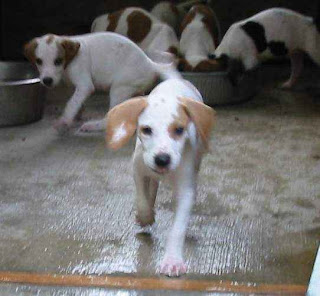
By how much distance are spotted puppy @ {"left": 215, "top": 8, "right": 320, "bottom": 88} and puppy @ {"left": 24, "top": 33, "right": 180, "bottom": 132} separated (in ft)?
3.92

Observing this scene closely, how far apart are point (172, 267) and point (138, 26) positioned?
4.09 meters

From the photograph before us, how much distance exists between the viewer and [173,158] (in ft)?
8.59

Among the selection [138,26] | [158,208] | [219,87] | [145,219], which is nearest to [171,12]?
[138,26]

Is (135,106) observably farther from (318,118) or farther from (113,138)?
(318,118)

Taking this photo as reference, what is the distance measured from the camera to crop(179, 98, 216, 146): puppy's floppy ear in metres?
2.75

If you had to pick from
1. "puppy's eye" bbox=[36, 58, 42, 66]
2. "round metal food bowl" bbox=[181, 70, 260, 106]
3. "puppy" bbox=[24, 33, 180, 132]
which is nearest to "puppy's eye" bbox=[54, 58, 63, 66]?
"puppy" bbox=[24, 33, 180, 132]

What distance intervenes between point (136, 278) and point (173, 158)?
0.51 m

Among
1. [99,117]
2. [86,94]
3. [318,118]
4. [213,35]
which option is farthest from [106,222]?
[213,35]

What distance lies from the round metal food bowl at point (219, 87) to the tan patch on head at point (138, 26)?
0.83 metres

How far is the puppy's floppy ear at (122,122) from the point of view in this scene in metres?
2.73

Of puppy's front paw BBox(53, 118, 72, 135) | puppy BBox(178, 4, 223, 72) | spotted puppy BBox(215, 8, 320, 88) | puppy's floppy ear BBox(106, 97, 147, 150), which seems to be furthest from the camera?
spotted puppy BBox(215, 8, 320, 88)

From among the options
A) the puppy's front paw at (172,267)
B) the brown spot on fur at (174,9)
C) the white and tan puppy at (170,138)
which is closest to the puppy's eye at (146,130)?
the white and tan puppy at (170,138)

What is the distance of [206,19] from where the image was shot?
6645 millimetres

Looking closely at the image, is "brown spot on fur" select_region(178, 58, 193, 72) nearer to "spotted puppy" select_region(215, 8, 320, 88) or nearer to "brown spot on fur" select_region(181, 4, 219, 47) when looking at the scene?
"spotted puppy" select_region(215, 8, 320, 88)
